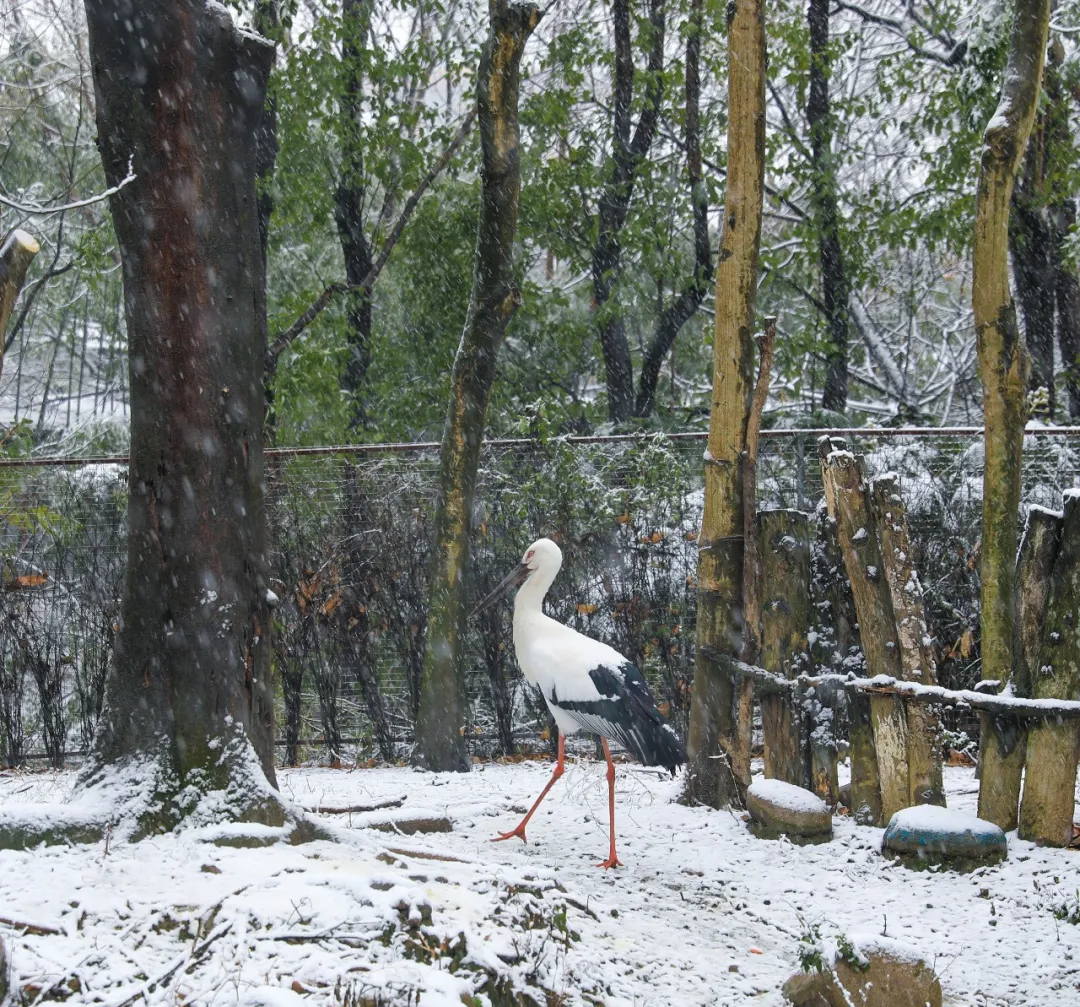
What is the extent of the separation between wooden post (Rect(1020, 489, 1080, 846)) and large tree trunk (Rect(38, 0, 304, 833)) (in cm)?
322

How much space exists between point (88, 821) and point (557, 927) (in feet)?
5.54

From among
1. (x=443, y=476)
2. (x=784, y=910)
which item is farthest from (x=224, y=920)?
(x=443, y=476)

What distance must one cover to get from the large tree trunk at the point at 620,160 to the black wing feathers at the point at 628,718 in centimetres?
887

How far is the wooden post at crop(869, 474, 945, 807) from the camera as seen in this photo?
543 cm

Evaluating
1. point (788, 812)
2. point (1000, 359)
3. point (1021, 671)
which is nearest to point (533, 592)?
point (788, 812)

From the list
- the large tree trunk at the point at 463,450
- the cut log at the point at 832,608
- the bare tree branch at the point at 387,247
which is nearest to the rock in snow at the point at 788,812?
the cut log at the point at 832,608

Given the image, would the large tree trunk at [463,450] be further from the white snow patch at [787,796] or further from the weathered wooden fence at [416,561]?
the white snow patch at [787,796]

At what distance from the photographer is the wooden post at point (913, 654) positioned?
17.8 feet

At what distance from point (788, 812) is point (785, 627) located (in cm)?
93

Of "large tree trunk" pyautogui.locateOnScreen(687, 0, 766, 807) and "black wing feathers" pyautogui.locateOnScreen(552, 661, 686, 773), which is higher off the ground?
"large tree trunk" pyautogui.locateOnScreen(687, 0, 766, 807)

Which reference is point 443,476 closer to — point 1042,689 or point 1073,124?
point 1042,689

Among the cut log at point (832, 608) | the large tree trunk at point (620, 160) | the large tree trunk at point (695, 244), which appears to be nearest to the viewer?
the cut log at point (832, 608)

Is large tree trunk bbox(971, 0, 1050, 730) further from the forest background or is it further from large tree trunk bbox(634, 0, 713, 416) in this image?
large tree trunk bbox(634, 0, 713, 416)

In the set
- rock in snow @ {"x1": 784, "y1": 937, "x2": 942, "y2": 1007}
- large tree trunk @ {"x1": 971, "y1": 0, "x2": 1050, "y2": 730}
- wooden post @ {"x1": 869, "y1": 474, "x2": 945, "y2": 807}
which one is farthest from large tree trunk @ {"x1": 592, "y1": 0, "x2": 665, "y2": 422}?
rock in snow @ {"x1": 784, "y1": 937, "x2": 942, "y2": 1007}
